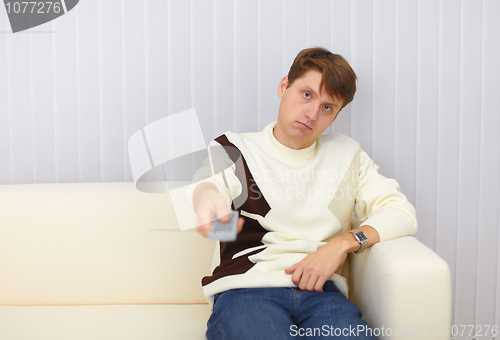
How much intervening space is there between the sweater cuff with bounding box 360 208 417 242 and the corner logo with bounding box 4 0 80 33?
1427 mm

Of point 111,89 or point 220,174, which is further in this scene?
point 111,89

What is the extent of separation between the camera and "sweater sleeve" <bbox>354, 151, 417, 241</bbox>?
1120 mm

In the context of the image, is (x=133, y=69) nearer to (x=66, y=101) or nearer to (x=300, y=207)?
(x=66, y=101)

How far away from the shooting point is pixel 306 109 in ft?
3.87

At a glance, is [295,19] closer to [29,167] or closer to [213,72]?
[213,72]

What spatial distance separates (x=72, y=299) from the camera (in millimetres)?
1318

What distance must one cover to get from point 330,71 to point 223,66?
52 centimetres

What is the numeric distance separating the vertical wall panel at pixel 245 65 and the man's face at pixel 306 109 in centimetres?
34

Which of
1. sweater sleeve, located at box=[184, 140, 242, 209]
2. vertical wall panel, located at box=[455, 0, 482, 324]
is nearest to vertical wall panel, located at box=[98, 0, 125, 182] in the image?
sweater sleeve, located at box=[184, 140, 242, 209]

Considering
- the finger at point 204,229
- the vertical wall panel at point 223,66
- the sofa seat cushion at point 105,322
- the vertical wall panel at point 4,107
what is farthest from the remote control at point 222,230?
the vertical wall panel at point 4,107

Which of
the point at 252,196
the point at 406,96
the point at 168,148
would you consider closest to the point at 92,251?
the point at 168,148

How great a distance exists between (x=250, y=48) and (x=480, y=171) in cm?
113

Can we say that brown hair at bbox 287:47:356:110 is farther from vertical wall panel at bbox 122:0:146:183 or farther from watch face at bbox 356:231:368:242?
vertical wall panel at bbox 122:0:146:183

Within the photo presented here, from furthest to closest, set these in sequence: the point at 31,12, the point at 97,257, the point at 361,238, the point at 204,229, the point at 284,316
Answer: the point at 31,12, the point at 97,257, the point at 361,238, the point at 284,316, the point at 204,229
